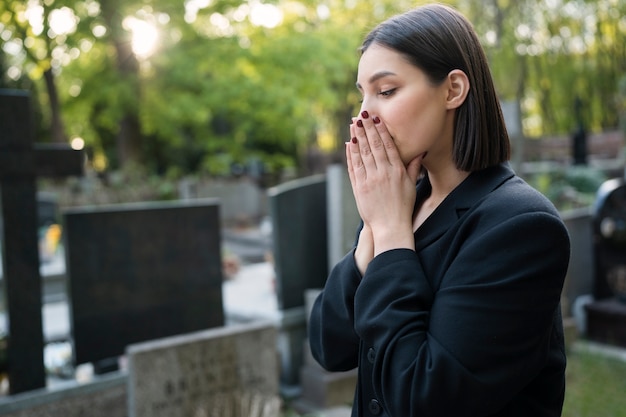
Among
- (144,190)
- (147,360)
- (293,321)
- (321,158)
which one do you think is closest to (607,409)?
(293,321)

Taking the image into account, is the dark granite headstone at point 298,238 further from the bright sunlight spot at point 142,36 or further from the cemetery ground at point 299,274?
the bright sunlight spot at point 142,36

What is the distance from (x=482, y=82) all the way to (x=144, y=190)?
60.1ft

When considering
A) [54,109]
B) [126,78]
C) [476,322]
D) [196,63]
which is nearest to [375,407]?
[476,322]

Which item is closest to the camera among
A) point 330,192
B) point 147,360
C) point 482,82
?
point 482,82

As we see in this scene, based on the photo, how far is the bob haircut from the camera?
4.27ft

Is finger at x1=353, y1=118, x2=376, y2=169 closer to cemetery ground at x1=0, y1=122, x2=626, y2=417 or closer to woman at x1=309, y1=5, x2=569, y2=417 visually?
woman at x1=309, y1=5, x2=569, y2=417

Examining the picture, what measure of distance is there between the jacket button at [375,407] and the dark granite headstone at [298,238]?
4.36 m

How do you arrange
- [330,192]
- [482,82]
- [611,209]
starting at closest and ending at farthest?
[482,82] < [330,192] < [611,209]

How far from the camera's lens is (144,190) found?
1880 cm

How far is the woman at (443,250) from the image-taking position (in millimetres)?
1146

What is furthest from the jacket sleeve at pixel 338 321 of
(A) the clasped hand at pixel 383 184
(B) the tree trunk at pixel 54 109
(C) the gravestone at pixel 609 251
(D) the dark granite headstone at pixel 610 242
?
(B) the tree trunk at pixel 54 109

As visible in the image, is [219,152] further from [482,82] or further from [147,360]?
[482,82]

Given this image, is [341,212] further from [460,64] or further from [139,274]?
[460,64]

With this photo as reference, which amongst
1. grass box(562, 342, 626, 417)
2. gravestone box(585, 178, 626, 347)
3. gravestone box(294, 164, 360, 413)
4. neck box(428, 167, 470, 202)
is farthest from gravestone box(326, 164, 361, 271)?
neck box(428, 167, 470, 202)
